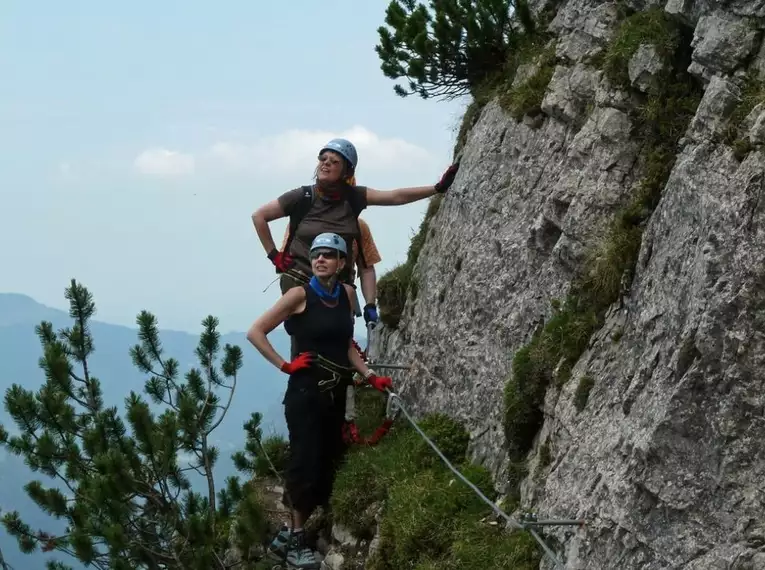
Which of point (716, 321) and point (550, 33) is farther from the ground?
point (550, 33)

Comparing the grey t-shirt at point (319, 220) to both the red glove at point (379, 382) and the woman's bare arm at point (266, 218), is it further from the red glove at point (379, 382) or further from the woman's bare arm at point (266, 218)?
the red glove at point (379, 382)

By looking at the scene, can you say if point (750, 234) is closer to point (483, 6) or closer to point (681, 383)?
point (681, 383)

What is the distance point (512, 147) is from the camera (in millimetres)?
10422

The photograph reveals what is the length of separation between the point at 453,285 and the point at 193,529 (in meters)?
4.03

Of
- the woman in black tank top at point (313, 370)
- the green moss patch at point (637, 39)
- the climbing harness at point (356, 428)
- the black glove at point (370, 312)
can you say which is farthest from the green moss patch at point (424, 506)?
the green moss patch at point (637, 39)

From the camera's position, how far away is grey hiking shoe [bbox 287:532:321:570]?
9.77m

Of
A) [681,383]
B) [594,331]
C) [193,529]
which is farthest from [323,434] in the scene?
[681,383]

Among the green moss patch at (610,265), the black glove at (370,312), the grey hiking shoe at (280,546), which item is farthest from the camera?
the black glove at (370,312)

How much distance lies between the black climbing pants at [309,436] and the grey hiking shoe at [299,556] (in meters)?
0.30

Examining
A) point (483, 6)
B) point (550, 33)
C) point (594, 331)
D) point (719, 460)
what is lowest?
point (719, 460)

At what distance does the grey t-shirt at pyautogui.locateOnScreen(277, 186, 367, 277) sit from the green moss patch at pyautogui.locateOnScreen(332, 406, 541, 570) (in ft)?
8.02

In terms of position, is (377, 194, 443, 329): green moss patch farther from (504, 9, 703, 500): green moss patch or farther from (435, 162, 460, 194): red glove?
(504, 9, 703, 500): green moss patch

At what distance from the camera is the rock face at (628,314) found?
5.70 meters

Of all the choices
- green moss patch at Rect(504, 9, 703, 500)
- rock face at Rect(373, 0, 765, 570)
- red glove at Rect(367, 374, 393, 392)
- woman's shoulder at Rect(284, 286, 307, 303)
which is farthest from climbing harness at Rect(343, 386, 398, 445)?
green moss patch at Rect(504, 9, 703, 500)
